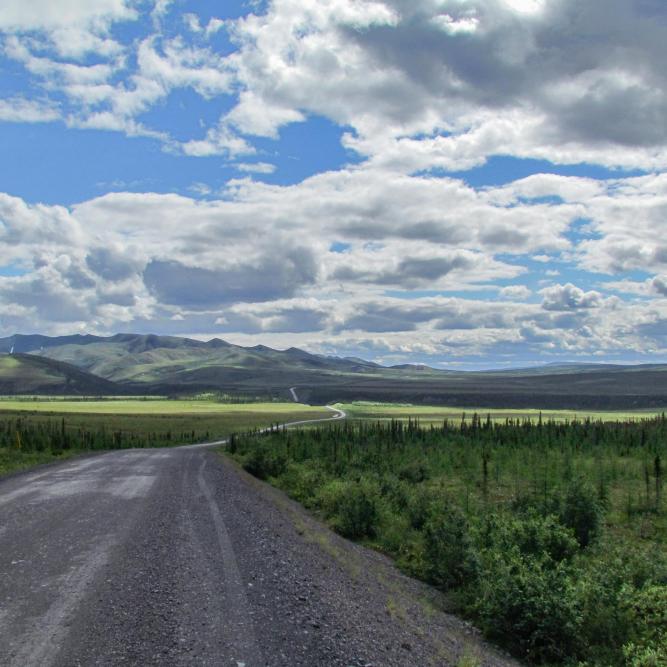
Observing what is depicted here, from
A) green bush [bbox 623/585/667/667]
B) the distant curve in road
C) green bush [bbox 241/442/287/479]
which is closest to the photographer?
the distant curve in road

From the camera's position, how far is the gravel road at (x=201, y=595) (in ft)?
27.8

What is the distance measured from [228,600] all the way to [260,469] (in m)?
29.0

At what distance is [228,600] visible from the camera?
10469mm

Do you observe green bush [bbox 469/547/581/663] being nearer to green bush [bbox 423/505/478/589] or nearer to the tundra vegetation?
the tundra vegetation

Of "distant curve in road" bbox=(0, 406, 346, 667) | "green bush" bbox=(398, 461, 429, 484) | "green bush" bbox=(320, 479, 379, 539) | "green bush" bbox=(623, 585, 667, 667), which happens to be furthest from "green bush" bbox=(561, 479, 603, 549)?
"green bush" bbox=(398, 461, 429, 484)

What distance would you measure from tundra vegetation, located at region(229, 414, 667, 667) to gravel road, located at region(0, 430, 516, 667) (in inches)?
36.5

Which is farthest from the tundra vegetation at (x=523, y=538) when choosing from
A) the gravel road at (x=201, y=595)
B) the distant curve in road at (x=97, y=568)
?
the distant curve in road at (x=97, y=568)

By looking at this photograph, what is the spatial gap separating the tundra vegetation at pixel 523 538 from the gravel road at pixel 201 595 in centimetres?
93

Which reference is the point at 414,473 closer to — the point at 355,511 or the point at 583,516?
the point at 583,516

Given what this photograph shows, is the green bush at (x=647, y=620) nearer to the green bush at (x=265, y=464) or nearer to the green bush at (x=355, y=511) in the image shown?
the green bush at (x=355, y=511)

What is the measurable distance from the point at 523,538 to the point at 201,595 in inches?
401

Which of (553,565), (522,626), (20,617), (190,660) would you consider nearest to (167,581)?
(20,617)

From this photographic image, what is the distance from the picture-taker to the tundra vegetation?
37.4 feet

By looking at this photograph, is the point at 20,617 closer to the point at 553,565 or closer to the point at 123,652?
the point at 123,652
